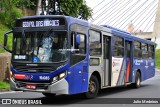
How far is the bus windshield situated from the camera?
11.3 m

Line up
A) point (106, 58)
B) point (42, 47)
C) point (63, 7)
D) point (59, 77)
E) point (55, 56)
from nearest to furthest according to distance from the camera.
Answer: point (59, 77) → point (55, 56) → point (42, 47) → point (106, 58) → point (63, 7)

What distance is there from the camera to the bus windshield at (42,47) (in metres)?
11.3

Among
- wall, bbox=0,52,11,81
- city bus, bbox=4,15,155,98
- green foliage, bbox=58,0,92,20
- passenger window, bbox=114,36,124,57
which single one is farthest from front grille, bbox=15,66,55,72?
green foliage, bbox=58,0,92,20

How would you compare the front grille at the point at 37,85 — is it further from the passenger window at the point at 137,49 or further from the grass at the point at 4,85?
the passenger window at the point at 137,49

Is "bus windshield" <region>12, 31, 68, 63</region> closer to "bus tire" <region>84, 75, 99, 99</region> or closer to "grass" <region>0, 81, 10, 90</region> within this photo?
"bus tire" <region>84, 75, 99, 99</region>

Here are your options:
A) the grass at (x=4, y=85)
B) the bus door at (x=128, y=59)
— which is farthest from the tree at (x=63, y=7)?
the bus door at (x=128, y=59)

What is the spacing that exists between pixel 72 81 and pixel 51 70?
0.77m

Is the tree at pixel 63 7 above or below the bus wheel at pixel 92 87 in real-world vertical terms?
above

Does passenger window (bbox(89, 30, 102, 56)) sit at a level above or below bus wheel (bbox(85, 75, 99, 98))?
above

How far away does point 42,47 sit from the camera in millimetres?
11422

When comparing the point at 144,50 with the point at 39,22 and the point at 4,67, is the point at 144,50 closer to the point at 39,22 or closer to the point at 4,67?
the point at 4,67

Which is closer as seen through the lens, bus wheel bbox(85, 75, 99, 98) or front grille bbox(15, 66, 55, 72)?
front grille bbox(15, 66, 55, 72)

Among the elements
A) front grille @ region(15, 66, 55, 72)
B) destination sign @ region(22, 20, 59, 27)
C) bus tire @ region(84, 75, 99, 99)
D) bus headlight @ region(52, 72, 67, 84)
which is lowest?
bus tire @ region(84, 75, 99, 99)

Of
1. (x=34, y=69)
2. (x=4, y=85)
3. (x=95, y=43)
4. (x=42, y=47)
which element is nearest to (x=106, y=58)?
(x=95, y=43)
